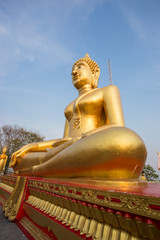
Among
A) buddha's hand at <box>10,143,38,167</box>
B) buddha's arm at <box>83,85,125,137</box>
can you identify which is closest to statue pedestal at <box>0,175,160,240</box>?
buddha's arm at <box>83,85,125,137</box>

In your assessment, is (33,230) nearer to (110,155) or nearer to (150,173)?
(110,155)

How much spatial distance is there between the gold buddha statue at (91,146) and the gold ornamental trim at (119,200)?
733 mm

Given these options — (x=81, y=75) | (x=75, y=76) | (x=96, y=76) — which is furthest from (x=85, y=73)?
(x=96, y=76)

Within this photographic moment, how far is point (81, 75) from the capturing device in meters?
3.96

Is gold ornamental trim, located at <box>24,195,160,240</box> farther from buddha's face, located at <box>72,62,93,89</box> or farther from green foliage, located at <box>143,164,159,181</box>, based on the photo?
green foliage, located at <box>143,164,159,181</box>

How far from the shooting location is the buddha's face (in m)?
3.96

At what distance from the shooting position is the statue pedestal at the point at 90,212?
2.43ft

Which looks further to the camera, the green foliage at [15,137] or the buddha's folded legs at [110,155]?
the green foliage at [15,137]

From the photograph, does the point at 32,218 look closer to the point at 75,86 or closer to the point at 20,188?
the point at 20,188

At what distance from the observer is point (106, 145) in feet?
6.27

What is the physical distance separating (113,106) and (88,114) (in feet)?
2.22

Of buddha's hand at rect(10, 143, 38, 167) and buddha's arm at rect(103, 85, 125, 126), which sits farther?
buddha's hand at rect(10, 143, 38, 167)

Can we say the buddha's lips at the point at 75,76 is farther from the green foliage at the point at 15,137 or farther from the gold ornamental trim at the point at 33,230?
the green foliage at the point at 15,137

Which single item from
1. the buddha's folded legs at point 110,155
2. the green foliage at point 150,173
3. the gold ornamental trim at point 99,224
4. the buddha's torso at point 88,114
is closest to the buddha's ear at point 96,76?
Result: the buddha's torso at point 88,114
